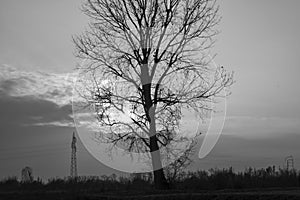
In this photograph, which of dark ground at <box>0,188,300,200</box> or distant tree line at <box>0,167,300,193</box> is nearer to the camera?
dark ground at <box>0,188,300,200</box>

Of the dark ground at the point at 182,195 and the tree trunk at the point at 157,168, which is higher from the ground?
the tree trunk at the point at 157,168

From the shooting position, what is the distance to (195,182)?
31812 millimetres

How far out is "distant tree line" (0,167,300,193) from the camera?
3041 cm

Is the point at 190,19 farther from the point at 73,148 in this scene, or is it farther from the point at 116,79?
the point at 73,148

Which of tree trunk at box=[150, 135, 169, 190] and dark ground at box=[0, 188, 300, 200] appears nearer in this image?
dark ground at box=[0, 188, 300, 200]

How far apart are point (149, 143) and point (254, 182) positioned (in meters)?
7.03

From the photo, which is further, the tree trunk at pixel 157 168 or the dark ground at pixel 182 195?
the tree trunk at pixel 157 168

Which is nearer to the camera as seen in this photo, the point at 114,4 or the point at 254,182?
the point at 254,182

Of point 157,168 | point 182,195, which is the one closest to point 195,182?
point 157,168

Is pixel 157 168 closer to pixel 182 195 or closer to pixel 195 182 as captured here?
pixel 195 182

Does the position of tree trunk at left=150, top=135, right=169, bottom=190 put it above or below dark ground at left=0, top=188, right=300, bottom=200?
above

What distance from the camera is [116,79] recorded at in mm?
34812

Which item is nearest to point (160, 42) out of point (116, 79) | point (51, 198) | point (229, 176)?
point (116, 79)

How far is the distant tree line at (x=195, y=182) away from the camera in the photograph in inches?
1197
